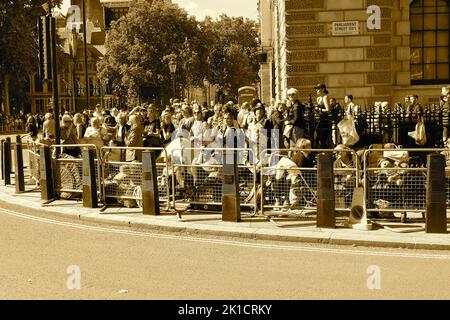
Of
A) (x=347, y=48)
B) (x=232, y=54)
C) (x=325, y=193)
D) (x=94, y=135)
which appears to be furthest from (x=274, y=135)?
(x=232, y=54)

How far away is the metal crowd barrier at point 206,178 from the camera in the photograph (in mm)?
11695

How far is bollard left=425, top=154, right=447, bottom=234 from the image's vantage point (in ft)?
32.6

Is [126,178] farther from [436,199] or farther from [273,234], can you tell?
[436,199]

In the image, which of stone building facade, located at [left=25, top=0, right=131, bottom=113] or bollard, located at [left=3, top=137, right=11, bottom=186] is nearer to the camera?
bollard, located at [left=3, top=137, right=11, bottom=186]

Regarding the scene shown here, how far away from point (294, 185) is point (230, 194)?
1049 millimetres

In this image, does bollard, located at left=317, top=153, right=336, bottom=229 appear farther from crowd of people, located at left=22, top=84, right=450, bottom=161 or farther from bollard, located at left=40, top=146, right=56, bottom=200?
bollard, located at left=40, top=146, right=56, bottom=200

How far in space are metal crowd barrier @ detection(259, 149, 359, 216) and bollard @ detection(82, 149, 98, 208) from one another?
339 cm

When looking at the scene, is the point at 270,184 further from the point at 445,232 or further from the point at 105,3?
the point at 105,3

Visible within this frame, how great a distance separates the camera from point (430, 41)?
73.0 ft

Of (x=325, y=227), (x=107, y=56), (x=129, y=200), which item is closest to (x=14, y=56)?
(x=107, y=56)

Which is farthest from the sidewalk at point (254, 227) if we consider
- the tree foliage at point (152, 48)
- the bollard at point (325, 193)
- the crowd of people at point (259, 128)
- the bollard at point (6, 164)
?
the tree foliage at point (152, 48)

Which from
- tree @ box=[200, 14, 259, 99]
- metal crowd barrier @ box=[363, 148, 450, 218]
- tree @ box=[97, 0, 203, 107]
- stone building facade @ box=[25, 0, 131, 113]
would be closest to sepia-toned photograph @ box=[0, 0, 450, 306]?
metal crowd barrier @ box=[363, 148, 450, 218]

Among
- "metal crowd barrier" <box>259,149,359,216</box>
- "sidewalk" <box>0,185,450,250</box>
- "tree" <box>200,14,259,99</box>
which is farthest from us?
"tree" <box>200,14,259,99</box>

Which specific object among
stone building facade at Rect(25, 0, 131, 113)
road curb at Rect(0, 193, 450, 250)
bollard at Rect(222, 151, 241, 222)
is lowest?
road curb at Rect(0, 193, 450, 250)
